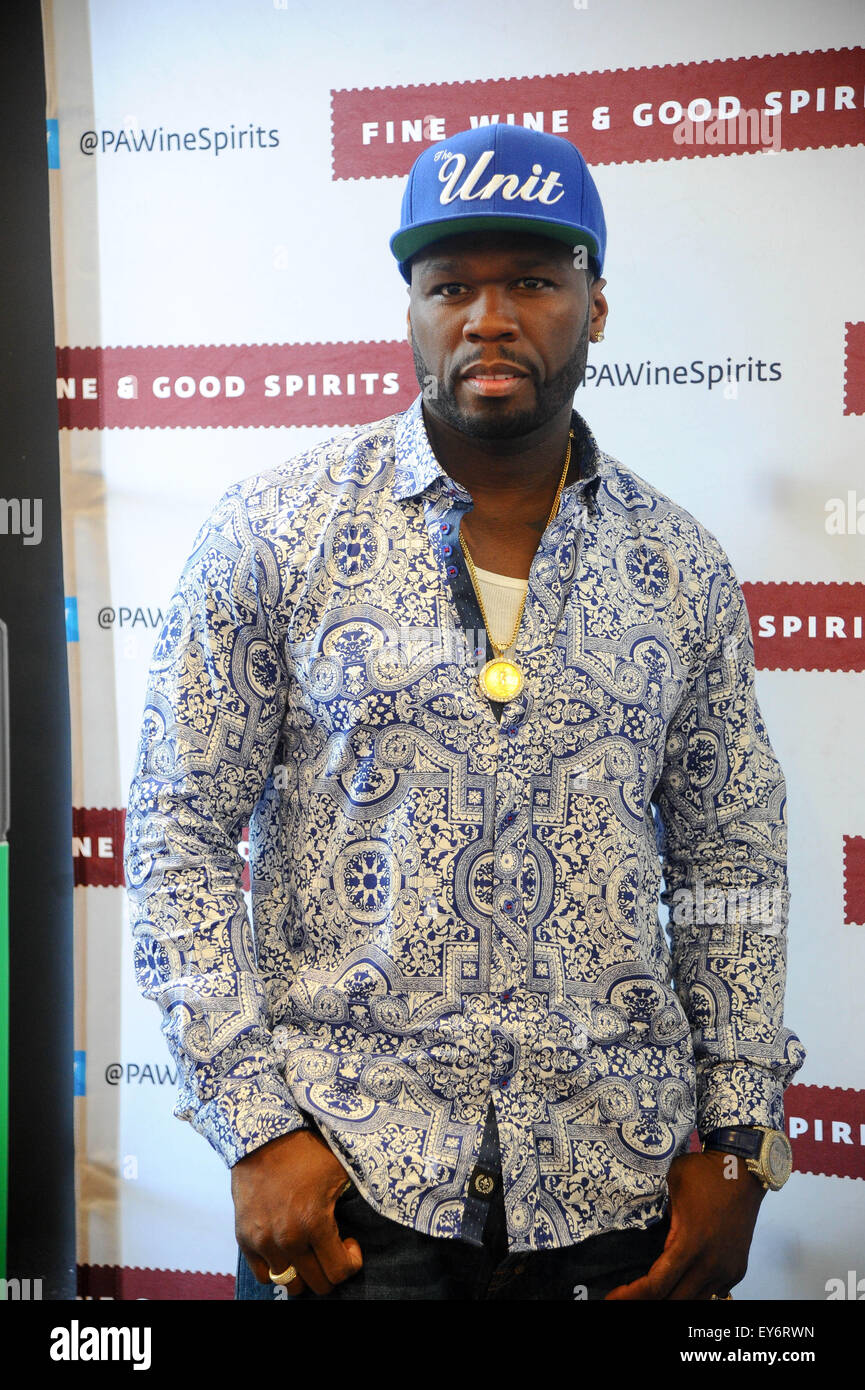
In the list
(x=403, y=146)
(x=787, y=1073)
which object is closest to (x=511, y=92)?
(x=403, y=146)

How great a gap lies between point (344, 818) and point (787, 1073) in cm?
67

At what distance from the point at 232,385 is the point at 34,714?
697mm

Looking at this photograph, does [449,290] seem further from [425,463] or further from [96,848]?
[96,848]

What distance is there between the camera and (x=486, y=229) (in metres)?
1.36

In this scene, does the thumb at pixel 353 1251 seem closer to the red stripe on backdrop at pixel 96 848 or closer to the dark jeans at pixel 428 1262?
the dark jeans at pixel 428 1262

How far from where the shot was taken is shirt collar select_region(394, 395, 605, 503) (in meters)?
1.39

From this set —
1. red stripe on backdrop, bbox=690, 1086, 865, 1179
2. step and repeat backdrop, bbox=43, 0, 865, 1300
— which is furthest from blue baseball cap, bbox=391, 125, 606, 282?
red stripe on backdrop, bbox=690, 1086, 865, 1179

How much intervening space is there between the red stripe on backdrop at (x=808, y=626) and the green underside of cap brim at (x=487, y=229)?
2.44 ft

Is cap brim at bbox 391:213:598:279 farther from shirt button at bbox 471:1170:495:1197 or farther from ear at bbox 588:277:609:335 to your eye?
shirt button at bbox 471:1170:495:1197

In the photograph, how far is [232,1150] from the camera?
123cm

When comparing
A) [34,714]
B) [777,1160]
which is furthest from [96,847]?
A: [777,1160]

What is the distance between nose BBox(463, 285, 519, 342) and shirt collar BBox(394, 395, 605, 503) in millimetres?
123

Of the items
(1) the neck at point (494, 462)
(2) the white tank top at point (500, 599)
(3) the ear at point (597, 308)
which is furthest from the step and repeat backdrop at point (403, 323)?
(2) the white tank top at point (500, 599)

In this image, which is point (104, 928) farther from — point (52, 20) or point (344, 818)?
point (52, 20)
